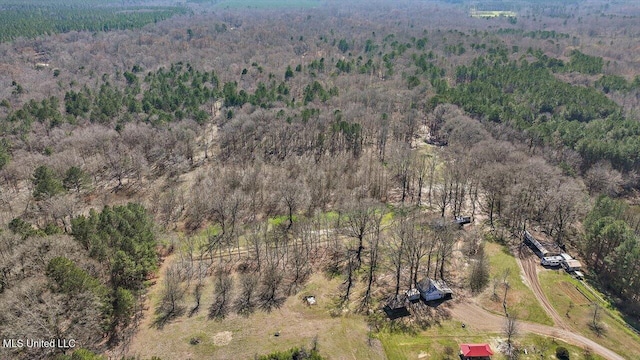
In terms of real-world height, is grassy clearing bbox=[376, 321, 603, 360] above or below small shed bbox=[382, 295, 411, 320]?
below

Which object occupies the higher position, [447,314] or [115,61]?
[115,61]

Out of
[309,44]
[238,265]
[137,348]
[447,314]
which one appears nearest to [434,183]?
[447,314]

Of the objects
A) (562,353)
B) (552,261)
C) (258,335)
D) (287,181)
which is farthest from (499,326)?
(287,181)

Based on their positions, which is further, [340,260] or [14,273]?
[340,260]

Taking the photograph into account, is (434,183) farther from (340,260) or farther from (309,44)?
(309,44)

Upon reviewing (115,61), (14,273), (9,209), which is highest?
(115,61)

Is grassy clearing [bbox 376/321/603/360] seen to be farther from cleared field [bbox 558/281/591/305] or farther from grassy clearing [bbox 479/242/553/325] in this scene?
cleared field [bbox 558/281/591/305]

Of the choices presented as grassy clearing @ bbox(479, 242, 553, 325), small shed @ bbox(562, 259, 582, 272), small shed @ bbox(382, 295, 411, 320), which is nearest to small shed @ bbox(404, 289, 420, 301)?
small shed @ bbox(382, 295, 411, 320)

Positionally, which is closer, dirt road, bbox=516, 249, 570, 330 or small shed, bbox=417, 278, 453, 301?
dirt road, bbox=516, 249, 570, 330

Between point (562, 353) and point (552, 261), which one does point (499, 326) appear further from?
point (552, 261)
